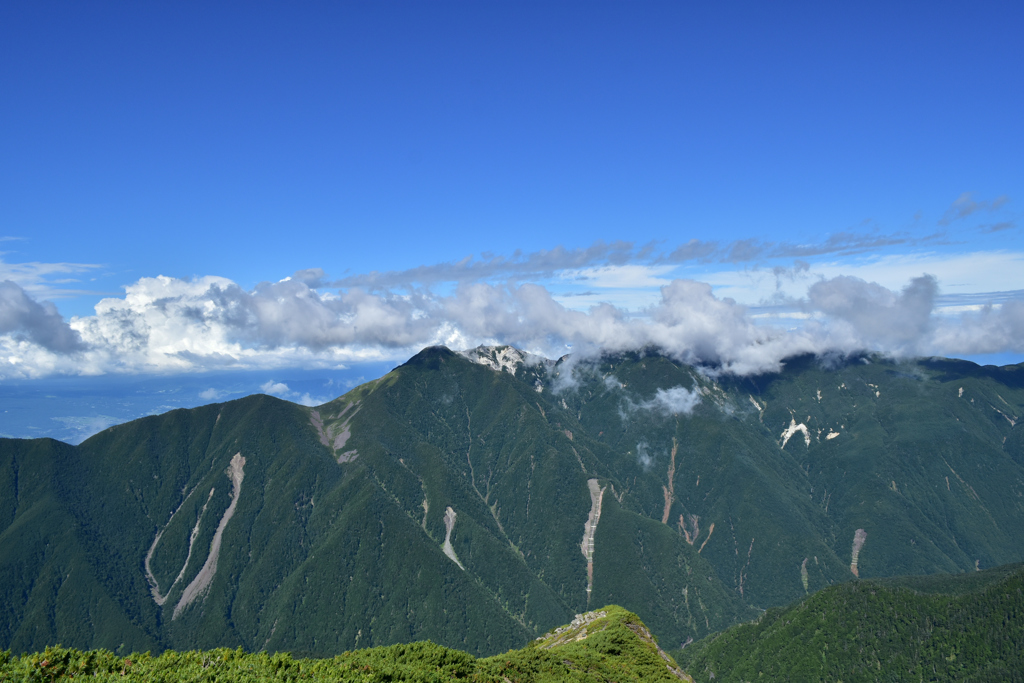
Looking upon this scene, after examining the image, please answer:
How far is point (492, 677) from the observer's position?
281 ft

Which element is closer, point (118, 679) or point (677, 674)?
point (118, 679)

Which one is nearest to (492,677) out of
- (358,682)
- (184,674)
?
(358,682)

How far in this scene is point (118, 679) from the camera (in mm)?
55938

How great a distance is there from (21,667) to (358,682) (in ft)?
106

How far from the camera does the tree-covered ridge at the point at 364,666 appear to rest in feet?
198

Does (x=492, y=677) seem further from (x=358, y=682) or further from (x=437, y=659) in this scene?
(x=358, y=682)

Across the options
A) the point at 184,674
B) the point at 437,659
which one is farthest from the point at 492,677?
the point at 184,674

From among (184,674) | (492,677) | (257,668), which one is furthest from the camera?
(492,677)

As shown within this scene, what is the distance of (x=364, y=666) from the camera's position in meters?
76.2

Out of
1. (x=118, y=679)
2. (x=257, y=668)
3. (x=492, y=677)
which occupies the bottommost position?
(x=492, y=677)

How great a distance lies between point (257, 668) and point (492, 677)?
33784 millimetres

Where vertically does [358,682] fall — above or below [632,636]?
above

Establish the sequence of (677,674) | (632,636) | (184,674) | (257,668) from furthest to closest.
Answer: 1. (632,636)
2. (677,674)
3. (257,668)
4. (184,674)

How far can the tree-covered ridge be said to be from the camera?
60.3m
